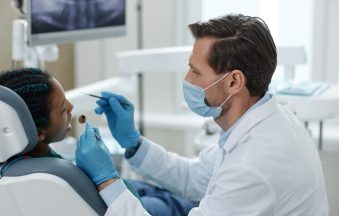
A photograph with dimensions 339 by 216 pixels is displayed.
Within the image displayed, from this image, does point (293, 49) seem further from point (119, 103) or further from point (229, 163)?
point (229, 163)

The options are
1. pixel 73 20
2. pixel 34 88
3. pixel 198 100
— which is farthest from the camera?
pixel 73 20

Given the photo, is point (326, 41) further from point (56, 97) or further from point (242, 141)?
point (56, 97)

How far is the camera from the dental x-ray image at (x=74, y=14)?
2352 mm

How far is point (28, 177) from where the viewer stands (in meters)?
1.43

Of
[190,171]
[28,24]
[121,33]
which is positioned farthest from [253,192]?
[121,33]

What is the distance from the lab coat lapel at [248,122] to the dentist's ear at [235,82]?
6 centimetres

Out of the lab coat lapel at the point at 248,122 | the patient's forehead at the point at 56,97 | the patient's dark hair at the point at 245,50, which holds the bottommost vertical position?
the lab coat lapel at the point at 248,122

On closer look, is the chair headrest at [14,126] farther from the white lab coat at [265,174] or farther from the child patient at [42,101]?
the white lab coat at [265,174]

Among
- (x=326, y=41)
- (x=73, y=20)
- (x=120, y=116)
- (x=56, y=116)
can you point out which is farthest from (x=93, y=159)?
(x=326, y=41)

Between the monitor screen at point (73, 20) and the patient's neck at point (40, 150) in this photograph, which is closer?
the patient's neck at point (40, 150)

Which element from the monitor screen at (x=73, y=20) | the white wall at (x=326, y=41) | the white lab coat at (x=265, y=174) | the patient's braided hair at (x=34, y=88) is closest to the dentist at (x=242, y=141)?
the white lab coat at (x=265, y=174)

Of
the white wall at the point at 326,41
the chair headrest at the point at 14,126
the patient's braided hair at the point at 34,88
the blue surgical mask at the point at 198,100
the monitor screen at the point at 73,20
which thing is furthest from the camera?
the white wall at the point at 326,41

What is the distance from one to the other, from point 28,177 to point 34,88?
8.6 inches

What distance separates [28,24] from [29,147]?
3.12ft
